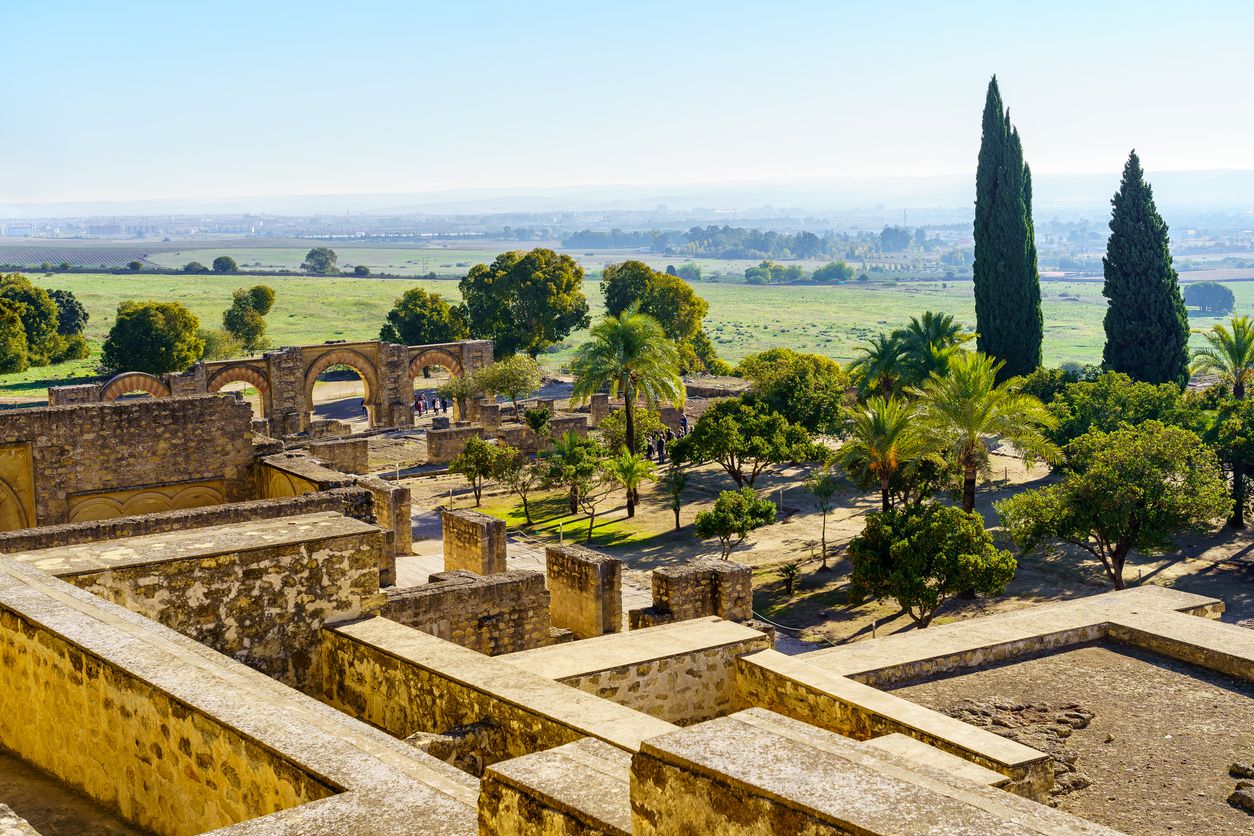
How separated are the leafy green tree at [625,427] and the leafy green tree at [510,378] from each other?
27.1 ft

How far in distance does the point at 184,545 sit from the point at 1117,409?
27010 millimetres

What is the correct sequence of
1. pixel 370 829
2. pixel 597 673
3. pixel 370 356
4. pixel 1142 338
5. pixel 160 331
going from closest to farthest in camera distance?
pixel 370 829 < pixel 597 673 < pixel 1142 338 < pixel 370 356 < pixel 160 331

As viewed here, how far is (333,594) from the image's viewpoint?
8.61 m

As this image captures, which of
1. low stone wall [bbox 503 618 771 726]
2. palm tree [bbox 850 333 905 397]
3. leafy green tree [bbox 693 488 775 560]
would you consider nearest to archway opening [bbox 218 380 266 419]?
palm tree [bbox 850 333 905 397]

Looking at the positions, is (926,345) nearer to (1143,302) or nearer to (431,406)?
(1143,302)

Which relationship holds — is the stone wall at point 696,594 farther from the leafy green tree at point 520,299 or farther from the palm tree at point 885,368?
the leafy green tree at point 520,299

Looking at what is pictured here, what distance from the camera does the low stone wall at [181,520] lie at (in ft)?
36.3

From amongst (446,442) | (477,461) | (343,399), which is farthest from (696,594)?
(343,399)

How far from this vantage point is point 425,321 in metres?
59.5

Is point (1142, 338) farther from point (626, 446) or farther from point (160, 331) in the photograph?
point (160, 331)

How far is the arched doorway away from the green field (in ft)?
40.2

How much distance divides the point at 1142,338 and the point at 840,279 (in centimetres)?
15823

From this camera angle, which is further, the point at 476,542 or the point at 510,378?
the point at 510,378

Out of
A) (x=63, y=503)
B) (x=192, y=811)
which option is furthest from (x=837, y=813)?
(x=63, y=503)
